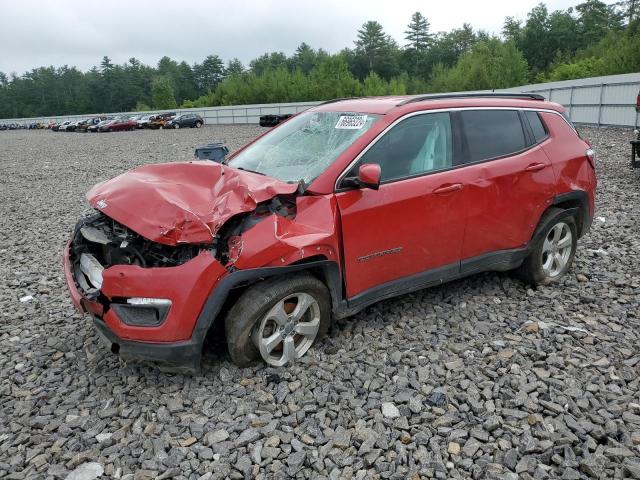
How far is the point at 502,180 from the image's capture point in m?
4.19

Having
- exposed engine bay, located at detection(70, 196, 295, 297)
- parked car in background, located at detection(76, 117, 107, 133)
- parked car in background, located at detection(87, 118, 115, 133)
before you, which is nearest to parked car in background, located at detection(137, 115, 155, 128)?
parked car in background, located at detection(87, 118, 115, 133)

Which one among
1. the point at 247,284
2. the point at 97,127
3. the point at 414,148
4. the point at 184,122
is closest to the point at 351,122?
the point at 414,148

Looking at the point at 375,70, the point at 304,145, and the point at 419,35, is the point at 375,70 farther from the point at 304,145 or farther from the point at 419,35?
the point at 304,145

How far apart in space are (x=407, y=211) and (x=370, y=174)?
0.51 m

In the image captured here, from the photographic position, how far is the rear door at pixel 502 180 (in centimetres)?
411

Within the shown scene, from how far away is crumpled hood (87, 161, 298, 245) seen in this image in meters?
3.07

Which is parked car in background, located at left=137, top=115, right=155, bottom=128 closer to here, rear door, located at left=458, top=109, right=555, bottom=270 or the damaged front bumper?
rear door, located at left=458, top=109, right=555, bottom=270

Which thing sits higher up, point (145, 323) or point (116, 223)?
point (116, 223)

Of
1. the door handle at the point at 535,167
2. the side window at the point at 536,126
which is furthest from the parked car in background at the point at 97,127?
the door handle at the point at 535,167

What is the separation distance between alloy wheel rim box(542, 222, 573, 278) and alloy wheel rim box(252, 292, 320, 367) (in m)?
2.41

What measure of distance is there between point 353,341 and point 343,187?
118cm

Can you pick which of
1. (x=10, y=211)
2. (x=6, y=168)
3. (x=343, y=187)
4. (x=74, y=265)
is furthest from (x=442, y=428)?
(x=6, y=168)

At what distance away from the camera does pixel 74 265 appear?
11.9 ft

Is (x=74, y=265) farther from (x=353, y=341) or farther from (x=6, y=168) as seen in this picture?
(x=6, y=168)
